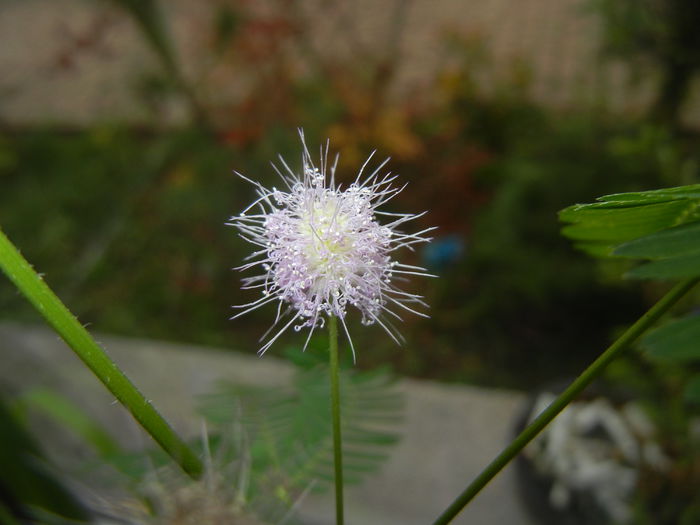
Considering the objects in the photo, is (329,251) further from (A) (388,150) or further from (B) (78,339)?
(A) (388,150)

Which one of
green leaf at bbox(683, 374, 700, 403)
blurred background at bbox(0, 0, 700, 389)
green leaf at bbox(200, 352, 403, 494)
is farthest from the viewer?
blurred background at bbox(0, 0, 700, 389)

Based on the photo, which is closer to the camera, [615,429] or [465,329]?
[615,429]

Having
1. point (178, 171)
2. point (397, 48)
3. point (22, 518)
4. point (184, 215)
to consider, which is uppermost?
point (397, 48)

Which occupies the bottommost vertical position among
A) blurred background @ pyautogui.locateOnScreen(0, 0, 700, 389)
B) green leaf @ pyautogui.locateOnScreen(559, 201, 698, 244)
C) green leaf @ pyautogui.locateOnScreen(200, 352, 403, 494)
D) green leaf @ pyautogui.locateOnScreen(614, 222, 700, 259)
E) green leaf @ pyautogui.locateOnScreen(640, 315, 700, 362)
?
green leaf @ pyautogui.locateOnScreen(200, 352, 403, 494)

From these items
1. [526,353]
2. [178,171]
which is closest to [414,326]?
[526,353]

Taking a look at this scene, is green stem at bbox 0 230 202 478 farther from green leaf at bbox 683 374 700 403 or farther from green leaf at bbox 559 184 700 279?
green leaf at bbox 683 374 700 403

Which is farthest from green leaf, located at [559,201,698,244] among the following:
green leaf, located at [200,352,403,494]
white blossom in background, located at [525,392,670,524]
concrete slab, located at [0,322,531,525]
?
concrete slab, located at [0,322,531,525]

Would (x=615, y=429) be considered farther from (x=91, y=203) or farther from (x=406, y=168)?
(x=91, y=203)
